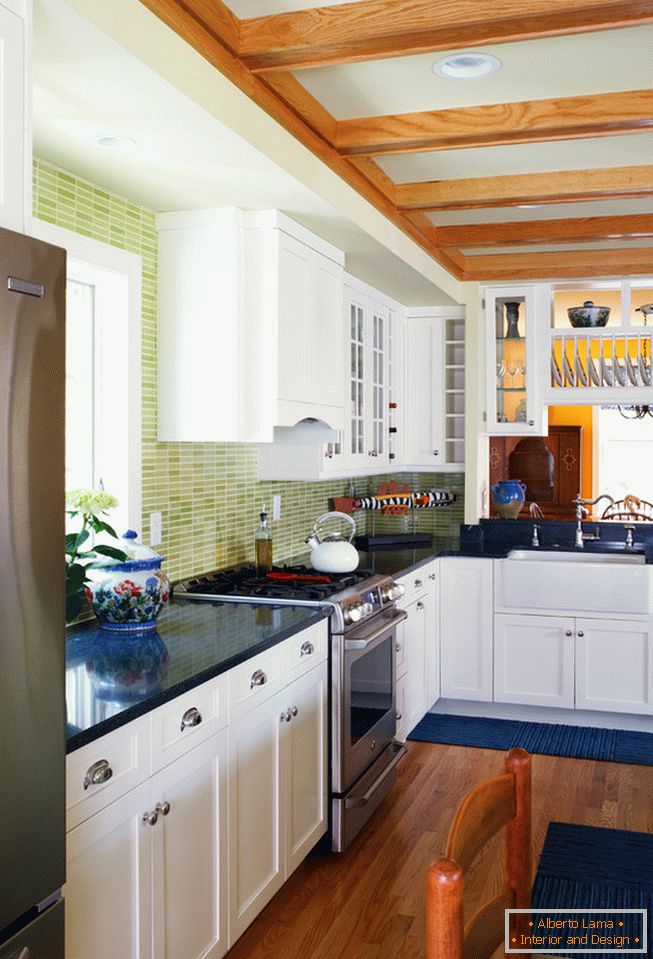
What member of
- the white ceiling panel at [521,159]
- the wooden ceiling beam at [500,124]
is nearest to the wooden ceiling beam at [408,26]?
the wooden ceiling beam at [500,124]

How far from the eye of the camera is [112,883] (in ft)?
6.57

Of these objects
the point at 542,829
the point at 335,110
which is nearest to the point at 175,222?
the point at 335,110

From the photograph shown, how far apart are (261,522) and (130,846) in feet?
6.98

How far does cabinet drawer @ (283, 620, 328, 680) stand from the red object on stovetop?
45 centimetres

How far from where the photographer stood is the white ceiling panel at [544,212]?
4484mm

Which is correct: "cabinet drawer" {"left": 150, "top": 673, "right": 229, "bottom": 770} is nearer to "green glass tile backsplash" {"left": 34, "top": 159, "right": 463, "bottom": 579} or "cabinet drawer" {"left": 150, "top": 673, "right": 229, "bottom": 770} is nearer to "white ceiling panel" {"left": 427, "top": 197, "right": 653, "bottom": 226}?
"green glass tile backsplash" {"left": 34, "top": 159, "right": 463, "bottom": 579}

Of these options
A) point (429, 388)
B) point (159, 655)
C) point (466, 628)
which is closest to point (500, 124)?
point (159, 655)

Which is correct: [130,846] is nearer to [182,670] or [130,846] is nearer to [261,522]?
[182,670]

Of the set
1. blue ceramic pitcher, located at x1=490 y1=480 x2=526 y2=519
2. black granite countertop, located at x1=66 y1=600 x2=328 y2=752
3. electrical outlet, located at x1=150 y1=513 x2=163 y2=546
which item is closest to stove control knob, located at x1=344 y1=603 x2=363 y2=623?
black granite countertop, located at x1=66 y1=600 x2=328 y2=752

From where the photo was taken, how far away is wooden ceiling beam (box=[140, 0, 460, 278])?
7.67 feet

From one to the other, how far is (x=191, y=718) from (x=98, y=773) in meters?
0.42

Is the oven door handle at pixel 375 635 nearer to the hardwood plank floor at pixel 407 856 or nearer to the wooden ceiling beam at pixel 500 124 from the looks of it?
the hardwood plank floor at pixel 407 856

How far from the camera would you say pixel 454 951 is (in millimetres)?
1033

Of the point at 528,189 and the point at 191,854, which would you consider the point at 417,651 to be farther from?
the point at 191,854
